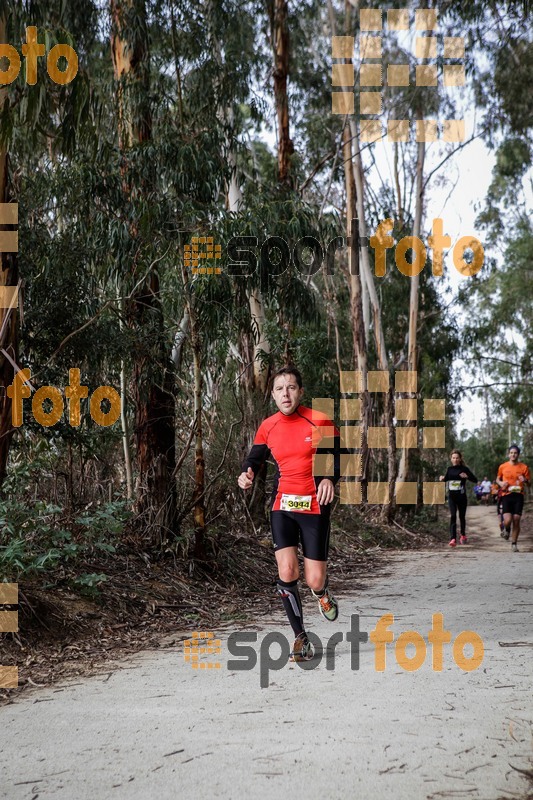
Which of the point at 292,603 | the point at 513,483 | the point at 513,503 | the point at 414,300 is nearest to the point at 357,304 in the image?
the point at 414,300

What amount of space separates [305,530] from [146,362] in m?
4.82

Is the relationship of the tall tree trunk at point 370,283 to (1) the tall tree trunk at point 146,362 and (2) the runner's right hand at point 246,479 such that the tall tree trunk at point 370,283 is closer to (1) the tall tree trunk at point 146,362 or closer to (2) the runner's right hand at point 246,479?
(1) the tall tree trunk at point 146,362

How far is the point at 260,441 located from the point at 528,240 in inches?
1073

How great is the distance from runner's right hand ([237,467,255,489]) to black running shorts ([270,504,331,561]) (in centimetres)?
30

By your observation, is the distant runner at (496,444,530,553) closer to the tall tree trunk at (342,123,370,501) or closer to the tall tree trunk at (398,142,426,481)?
the tall tree trunk at (342,123,370,501)

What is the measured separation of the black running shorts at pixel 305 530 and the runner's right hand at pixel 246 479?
11.8 inches

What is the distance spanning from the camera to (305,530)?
20.2 feet

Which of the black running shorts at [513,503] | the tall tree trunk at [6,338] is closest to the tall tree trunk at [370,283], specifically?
the black running shorts at [513,503]

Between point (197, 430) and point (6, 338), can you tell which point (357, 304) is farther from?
point (6, 338)

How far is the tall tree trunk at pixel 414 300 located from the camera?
23219mm

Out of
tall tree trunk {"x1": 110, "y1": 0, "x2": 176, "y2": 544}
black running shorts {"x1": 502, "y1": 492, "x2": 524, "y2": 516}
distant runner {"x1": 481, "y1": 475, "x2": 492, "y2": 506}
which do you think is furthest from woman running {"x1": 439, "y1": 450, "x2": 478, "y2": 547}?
distant runner {"x1": 481, "y1": 475, "x2": 492, "y2": 506}

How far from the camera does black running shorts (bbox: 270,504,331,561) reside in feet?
20.1

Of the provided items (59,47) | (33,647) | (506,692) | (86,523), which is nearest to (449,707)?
(506,692)

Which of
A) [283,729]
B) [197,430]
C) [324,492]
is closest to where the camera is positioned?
[283,729]
